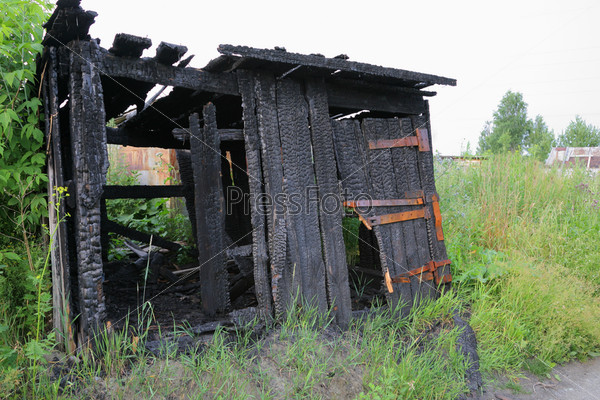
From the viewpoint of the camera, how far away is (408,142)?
17.2ft

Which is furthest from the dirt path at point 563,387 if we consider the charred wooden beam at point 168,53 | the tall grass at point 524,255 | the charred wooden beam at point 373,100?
the charred wooden beam at point 168,53

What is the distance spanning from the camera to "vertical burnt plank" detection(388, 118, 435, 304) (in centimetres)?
512

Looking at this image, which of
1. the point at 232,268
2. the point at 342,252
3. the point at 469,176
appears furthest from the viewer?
the point at 469,176

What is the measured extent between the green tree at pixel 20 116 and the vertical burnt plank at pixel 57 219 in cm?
9

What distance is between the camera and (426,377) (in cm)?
378

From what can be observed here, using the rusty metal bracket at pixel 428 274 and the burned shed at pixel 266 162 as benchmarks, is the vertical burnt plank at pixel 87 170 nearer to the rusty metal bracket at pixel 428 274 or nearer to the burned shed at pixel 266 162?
the burned shed at pixel 266 162

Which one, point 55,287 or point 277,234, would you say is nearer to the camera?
point 55,287

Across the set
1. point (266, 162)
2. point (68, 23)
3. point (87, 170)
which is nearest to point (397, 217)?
point (266, 162)

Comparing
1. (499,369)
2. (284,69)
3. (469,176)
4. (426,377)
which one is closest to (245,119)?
(284,69)

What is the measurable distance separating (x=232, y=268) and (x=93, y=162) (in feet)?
12.2

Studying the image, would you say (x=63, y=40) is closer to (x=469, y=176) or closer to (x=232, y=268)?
(x=232, y=268)

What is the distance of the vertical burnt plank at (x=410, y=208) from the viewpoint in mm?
5121

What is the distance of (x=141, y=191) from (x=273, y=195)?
249 centimetres

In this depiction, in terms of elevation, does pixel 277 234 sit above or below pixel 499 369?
above
